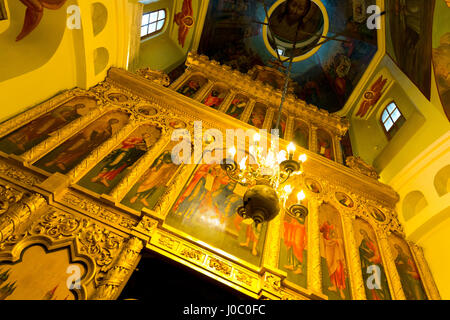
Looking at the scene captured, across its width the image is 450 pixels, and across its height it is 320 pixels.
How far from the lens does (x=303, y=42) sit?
48.9 ft

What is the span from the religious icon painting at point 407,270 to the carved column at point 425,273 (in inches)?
2.9

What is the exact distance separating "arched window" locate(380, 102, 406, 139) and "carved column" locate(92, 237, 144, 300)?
28.3ft

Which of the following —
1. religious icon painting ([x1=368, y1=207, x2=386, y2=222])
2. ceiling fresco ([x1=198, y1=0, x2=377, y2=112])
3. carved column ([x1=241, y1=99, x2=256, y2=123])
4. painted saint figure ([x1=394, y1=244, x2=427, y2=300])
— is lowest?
painted saint figure ([x1=394, y1=244, x2=427, y2=300])

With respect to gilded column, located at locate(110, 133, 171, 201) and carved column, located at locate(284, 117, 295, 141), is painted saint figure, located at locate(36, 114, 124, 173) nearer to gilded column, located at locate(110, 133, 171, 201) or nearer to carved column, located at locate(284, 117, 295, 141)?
gilded column, located at locate(110, 133, 171, 201)

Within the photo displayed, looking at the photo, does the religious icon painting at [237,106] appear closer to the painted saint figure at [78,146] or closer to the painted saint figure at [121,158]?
the painted saint figure at [121,158]

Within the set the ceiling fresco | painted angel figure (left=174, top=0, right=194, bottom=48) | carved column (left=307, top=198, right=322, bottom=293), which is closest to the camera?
carved column (left=307, top=198, right=322, bottom=293)

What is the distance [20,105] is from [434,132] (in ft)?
31.3

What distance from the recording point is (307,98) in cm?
1365

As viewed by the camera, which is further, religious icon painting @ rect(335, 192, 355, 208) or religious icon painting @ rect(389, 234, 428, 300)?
religious icon painting @ rect(335, 192, 355, 208)

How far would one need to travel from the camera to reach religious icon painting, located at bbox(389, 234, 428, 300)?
17.1ft

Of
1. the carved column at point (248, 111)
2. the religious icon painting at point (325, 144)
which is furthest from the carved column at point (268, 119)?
the religious icon painting at point (325, 144)

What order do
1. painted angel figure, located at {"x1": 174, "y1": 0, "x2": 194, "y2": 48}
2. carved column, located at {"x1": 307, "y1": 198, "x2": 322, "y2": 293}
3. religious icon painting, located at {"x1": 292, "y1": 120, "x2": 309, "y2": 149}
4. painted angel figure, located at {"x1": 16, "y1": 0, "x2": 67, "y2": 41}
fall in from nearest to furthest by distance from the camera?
carved column, located at {"x1": 307, "y1": 198, "x2": 322, "y2": 293}, painted angel figure, located at {"x1": 16, "y1": 0, "x2": 67, "y2": 41}, religious icon painting, located at {"x1": 292, "y1": 120, "x2": 309, "y2": 149}, painted angel figure, located at {"x1": 174, "y1": 0, "x2": 194, "y2": 48}

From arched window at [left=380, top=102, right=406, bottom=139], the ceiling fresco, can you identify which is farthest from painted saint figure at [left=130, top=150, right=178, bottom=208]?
the ceiling fresco

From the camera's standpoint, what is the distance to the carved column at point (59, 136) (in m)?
4.71
